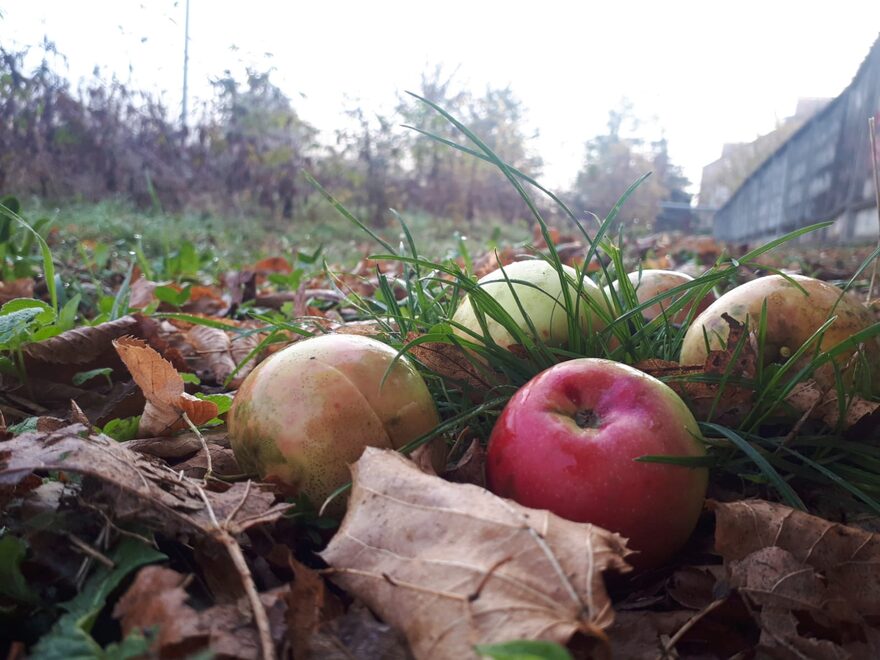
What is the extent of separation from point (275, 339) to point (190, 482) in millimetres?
792

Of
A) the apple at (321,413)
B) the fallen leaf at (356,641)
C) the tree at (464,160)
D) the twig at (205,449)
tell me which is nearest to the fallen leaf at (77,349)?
the twig at (205,449)

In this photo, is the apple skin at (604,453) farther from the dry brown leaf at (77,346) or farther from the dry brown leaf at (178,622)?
the dry brown leaf at (77,346)

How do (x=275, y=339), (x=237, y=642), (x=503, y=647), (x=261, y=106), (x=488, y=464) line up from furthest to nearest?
(x=261, y=106), (x=275, y=339), (x=488, y=464), (x=237, y=642), (x=503, y=647)

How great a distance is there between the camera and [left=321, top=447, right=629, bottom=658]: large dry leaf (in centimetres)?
73

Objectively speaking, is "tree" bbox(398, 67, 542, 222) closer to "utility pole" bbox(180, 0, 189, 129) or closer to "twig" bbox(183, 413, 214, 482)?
"utility pole" bbox(180, 0, 189, 129)

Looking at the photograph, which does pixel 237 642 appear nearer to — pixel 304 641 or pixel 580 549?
pixel 304 641

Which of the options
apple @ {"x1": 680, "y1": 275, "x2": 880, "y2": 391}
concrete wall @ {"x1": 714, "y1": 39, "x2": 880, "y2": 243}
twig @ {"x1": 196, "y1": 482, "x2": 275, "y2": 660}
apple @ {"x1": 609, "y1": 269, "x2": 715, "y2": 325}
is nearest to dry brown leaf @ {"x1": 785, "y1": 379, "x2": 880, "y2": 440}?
apple @ {"x1": 680, "y1": 275, "x2": 880, "y2": 391}

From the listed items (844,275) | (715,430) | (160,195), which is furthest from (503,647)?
(160,195)

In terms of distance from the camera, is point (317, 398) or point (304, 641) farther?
point (317, 398)

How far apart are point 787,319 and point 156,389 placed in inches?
52.9

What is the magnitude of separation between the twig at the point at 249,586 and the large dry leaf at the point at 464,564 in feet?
0.34

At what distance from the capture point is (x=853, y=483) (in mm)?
1285

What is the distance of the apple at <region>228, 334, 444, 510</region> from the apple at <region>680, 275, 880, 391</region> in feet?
2.14

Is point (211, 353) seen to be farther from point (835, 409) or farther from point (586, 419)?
point (835, 409)
